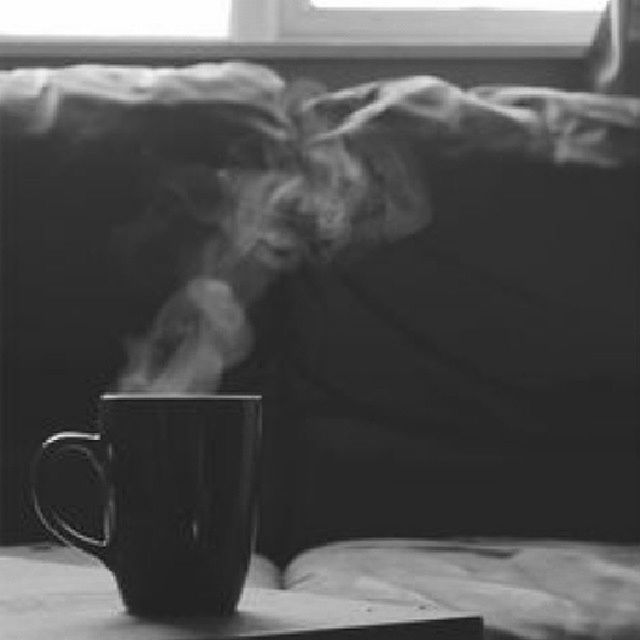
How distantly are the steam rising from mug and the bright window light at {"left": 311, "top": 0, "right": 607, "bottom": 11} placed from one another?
2.18 ft

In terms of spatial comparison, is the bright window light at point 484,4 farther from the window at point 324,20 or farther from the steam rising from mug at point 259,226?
the steam rising from mug at point 259,226

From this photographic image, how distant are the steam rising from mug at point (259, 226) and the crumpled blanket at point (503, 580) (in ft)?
0.87

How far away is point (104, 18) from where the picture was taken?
2.21 m

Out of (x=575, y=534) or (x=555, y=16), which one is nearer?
(x=575, y=534)

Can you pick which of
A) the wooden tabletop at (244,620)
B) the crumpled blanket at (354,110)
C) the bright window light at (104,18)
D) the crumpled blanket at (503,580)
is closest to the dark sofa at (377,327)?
the crumpled blanket at (354,110)

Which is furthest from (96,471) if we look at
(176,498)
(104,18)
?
(104,18)

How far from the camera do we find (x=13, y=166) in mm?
1602

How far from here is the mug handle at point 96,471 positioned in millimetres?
656

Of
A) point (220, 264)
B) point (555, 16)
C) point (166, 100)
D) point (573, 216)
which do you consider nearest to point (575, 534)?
point (573, 216)

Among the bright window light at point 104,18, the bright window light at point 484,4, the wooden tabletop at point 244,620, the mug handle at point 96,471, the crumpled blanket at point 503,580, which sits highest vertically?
the bright window light at point 484,4

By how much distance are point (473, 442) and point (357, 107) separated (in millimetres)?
424

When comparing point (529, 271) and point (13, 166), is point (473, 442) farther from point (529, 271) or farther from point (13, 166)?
point (13, 166)

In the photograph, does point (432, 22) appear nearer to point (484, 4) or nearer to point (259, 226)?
point (484, 4)

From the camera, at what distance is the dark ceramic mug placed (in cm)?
64
